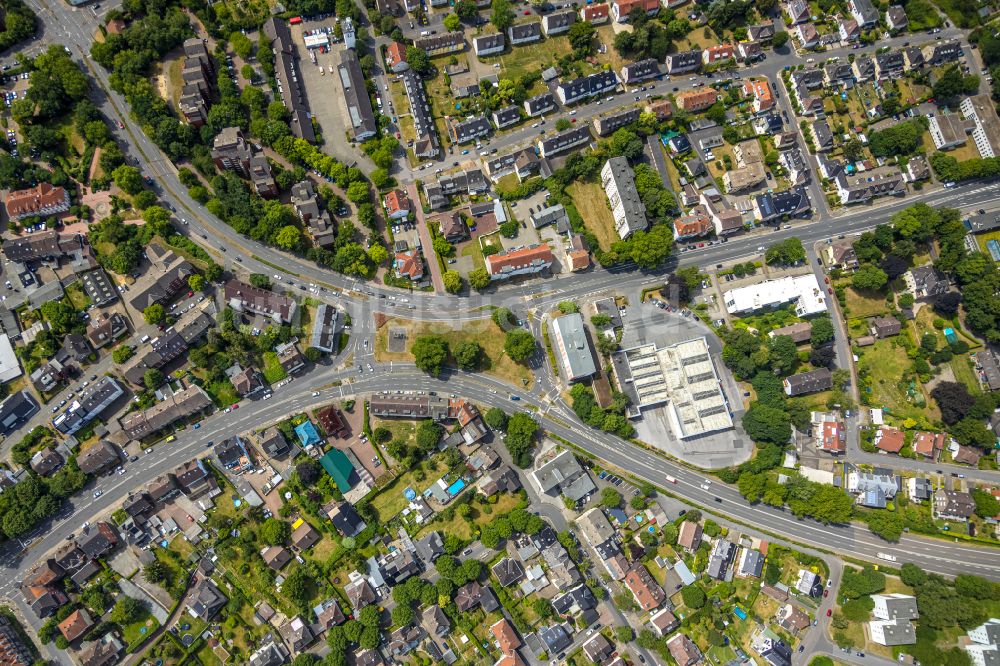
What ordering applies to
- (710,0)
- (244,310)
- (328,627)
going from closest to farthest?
(328,627) → (244,310) → (710,0)

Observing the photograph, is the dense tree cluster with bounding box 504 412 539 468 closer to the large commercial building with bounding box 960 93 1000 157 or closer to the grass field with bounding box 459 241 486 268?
the grass field with bounding box 459 241 486 268

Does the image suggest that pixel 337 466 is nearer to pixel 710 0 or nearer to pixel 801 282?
pixel 801 282

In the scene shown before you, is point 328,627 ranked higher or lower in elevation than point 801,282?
lower

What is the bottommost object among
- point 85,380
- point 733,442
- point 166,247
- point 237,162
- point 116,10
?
point 733,442

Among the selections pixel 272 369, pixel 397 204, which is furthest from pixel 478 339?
pixel 272 369

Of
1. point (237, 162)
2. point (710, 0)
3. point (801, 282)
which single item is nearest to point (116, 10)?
point (237, 162)

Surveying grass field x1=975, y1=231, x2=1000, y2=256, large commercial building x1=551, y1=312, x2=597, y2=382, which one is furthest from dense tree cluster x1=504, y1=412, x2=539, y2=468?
grass field x1=975, y1=231, x2=1000, y2=256

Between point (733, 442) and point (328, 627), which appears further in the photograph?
point (733, 442)
